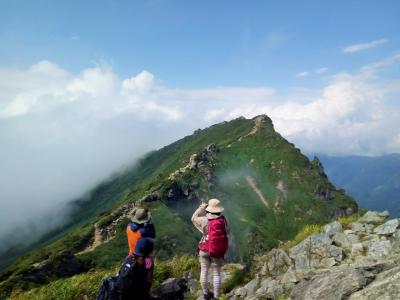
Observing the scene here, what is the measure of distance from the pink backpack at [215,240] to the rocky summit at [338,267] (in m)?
1.59

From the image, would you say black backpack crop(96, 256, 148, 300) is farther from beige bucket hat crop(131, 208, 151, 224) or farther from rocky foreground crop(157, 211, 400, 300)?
rocky foreground crop(157, 211, 400, 300)

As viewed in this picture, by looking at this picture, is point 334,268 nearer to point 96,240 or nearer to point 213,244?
point 213,244

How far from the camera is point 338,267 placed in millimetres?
13117

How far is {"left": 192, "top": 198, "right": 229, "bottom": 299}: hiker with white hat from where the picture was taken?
1437 cm

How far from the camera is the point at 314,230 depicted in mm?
19297

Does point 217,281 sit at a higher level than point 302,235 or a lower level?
lower

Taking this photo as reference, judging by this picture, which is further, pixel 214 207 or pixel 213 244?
pixel 214 207

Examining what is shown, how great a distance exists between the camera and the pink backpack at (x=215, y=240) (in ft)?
47.2

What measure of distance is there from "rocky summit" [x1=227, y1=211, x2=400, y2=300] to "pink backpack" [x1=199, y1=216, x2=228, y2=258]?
159cm

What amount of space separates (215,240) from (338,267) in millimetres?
4175

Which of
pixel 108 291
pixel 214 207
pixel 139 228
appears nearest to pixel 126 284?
pixel 108 291

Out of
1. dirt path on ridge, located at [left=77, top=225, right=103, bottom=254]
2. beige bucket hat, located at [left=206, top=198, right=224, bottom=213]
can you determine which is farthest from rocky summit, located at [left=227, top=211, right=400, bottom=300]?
dirt path on ridge, located at [left=77, top=225, right=103, bottom=254]

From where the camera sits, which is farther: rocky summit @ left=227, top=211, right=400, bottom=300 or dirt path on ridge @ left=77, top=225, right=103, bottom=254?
dirt path on ridge @ left=77, top=225, right=103, bottom=254

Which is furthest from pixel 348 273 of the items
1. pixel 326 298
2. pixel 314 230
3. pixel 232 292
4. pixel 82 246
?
A: pixel 82 246
